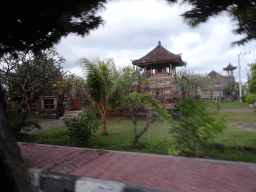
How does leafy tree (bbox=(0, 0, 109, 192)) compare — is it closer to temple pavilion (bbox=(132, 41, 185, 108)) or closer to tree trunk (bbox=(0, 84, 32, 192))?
tree trunk (bbox=(0, 84, 32, 192))

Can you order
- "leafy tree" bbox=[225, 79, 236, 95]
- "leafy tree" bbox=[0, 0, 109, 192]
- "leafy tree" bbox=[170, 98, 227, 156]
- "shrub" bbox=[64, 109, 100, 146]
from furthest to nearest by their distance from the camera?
"leafy tree" bbox=[225, 79, 236, 95], "shrub" bbox=[64, 109, 100, 146], "leafy tree" bbox=[0, 0, 109, 192], "leafy tree" bbox=[170, 98, 227, 156]

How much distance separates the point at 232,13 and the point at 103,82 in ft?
12.9

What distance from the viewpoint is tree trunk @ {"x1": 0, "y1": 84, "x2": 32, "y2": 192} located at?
274 cm

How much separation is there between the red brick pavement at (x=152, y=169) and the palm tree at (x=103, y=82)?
7.78 ft

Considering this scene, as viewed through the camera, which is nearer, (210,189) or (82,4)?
(210,189)

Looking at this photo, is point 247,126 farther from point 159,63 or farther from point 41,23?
point 41,23

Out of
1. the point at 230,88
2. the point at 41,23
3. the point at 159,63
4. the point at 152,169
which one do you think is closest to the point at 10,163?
the point at 152,169

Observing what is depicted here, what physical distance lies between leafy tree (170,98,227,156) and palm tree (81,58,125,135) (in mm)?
2774

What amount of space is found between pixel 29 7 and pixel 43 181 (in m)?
3.47

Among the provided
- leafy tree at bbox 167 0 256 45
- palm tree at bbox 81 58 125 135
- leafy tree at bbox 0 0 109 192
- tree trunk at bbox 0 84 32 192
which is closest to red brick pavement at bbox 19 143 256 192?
tree trunk at bbox 0 84 32 192

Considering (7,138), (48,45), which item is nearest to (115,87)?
(48,45)

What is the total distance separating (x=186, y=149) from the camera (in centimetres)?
358

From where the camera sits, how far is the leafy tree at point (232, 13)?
9.19 feet

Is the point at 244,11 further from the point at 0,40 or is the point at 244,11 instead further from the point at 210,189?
the point at 0,40
